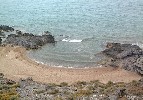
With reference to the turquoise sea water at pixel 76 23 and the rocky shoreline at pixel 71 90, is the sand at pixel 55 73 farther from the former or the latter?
the turquoise sea water at pixel 76 23

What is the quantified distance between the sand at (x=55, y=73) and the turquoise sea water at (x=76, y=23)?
238cm

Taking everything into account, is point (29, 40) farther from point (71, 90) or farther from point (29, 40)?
point (71, 90)

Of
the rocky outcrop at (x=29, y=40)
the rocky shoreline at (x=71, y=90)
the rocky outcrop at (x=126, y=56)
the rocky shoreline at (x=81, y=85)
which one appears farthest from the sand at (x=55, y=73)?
the rocky outcrop at (x=29, y=40)

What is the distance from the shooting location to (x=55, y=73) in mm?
46156

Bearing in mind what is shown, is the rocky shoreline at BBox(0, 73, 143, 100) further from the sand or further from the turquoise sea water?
the turquoise sea water

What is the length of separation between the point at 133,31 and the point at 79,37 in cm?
999

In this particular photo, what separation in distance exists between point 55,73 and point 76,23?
24.9 m

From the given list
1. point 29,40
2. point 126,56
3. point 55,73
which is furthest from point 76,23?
point 55,73

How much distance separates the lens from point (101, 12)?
75.9 metres

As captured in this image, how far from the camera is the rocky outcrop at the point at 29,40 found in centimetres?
5703

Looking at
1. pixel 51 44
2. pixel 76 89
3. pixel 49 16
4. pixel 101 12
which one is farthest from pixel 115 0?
pixel 76 89

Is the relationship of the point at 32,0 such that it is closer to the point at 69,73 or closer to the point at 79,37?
the point at 79,37

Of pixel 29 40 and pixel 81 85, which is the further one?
pixel 29 40

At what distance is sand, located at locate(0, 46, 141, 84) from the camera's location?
Result: 44.2 meters
